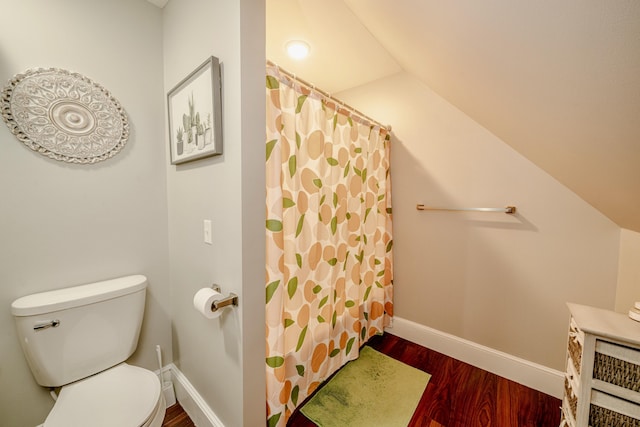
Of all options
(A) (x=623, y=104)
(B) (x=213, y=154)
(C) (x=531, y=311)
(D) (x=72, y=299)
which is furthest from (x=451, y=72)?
(D) (x=72, y=299)

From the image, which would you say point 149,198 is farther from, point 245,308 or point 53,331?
point 245,308

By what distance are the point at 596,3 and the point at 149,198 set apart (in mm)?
1791

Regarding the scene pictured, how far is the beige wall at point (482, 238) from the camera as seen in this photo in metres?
1.33

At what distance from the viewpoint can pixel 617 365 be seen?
799mm

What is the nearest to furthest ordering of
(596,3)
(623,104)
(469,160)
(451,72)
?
(596,3) → (623,104) → (451,72) → (469,160)

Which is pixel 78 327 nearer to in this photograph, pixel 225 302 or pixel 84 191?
pixel 84 191

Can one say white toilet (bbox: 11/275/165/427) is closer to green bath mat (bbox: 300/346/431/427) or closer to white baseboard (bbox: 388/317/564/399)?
green bath mat (bbox: 300/346/431/427)

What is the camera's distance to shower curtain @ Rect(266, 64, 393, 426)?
1099 millimetres

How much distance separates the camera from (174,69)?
126cm

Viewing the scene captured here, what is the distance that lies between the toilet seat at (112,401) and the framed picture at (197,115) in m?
1.06

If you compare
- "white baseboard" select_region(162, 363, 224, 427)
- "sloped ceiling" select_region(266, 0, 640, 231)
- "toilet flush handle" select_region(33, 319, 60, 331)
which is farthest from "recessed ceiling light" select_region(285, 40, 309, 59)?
"white baseboard" select_region(162, 363, 224, 427)

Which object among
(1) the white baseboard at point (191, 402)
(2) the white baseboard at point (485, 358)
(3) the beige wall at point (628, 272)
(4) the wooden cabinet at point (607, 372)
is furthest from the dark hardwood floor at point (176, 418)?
(3) the beige wall at point (628, 272)

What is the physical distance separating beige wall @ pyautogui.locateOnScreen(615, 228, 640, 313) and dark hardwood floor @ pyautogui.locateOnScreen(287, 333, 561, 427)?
70 cm

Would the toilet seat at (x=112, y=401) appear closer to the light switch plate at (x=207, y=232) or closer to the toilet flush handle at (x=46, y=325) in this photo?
the toilet flush handle at (x=46, y=325)
